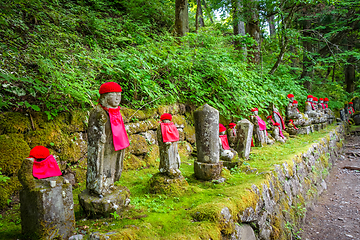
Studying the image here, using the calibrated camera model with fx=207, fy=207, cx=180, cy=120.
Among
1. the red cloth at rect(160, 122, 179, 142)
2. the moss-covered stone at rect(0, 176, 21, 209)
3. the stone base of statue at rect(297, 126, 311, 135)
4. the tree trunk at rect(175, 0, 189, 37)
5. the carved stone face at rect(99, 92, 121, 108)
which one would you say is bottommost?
the stone base of statue at rect(297, 126, 311, 135)

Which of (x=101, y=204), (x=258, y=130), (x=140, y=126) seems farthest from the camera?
(x=258, y=130)

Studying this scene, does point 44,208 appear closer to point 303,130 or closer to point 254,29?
point 303,130

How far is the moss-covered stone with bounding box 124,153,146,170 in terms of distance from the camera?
4.36m

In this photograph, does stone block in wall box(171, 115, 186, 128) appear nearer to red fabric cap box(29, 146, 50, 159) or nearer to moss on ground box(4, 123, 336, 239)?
moss on ground box(4, 123, 336, 239)

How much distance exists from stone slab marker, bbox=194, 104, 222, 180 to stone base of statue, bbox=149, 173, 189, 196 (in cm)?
63

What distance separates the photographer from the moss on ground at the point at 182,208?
7.45ft

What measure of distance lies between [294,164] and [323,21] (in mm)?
14587

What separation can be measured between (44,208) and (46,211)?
4cm

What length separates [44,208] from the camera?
79.2 inches

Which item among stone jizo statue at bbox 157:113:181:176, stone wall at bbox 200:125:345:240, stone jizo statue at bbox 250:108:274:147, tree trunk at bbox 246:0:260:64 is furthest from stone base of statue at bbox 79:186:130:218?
tree trunk at bbox 246:0:260:64

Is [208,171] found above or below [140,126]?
below

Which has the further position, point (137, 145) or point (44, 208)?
point (137, 145)

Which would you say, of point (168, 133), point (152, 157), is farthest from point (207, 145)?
point (152, 157)

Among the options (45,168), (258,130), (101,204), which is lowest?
(101,204)
